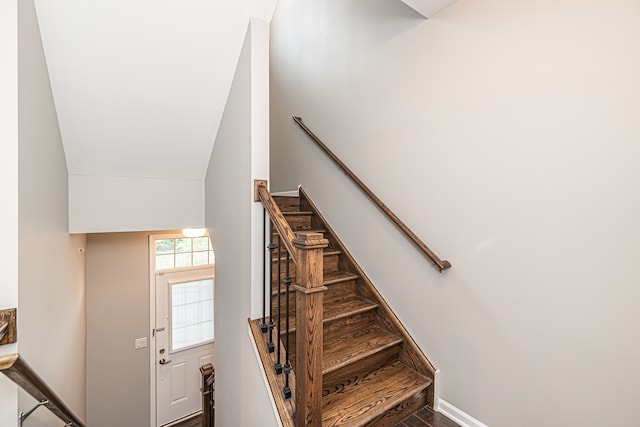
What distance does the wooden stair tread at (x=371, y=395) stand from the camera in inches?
60.9

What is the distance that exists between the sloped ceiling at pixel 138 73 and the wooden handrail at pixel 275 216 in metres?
0.89

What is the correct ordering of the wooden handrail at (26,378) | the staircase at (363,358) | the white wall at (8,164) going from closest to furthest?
the wooden handrail at (26,378)
the white wall at (8,164)
the staircase at (363,358)

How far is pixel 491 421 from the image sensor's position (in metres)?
1.60

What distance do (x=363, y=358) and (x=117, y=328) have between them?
3.34 metres

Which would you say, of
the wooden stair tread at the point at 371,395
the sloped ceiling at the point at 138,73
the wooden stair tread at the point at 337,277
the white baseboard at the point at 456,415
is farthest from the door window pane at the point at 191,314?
the white baseboard at the point at 456,415

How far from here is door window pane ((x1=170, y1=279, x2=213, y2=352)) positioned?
13.5ft

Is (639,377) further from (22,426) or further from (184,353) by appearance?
(184,353)

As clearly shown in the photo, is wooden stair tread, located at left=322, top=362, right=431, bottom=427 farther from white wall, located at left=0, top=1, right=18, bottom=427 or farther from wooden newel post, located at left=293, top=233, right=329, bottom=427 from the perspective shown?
white wall, located at left=0, top=1, right=18, bottom=427

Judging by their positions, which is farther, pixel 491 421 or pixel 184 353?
pixel 184 353

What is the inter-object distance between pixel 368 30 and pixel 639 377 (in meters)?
2.53

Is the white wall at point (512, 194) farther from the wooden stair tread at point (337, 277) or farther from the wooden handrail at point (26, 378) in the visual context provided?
the wooden handrail at point (26, 378)

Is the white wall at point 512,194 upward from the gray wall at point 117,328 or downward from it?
upward

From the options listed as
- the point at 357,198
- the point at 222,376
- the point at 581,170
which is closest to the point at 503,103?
the point at 581,170

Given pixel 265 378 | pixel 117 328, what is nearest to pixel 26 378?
pixel 265 378
